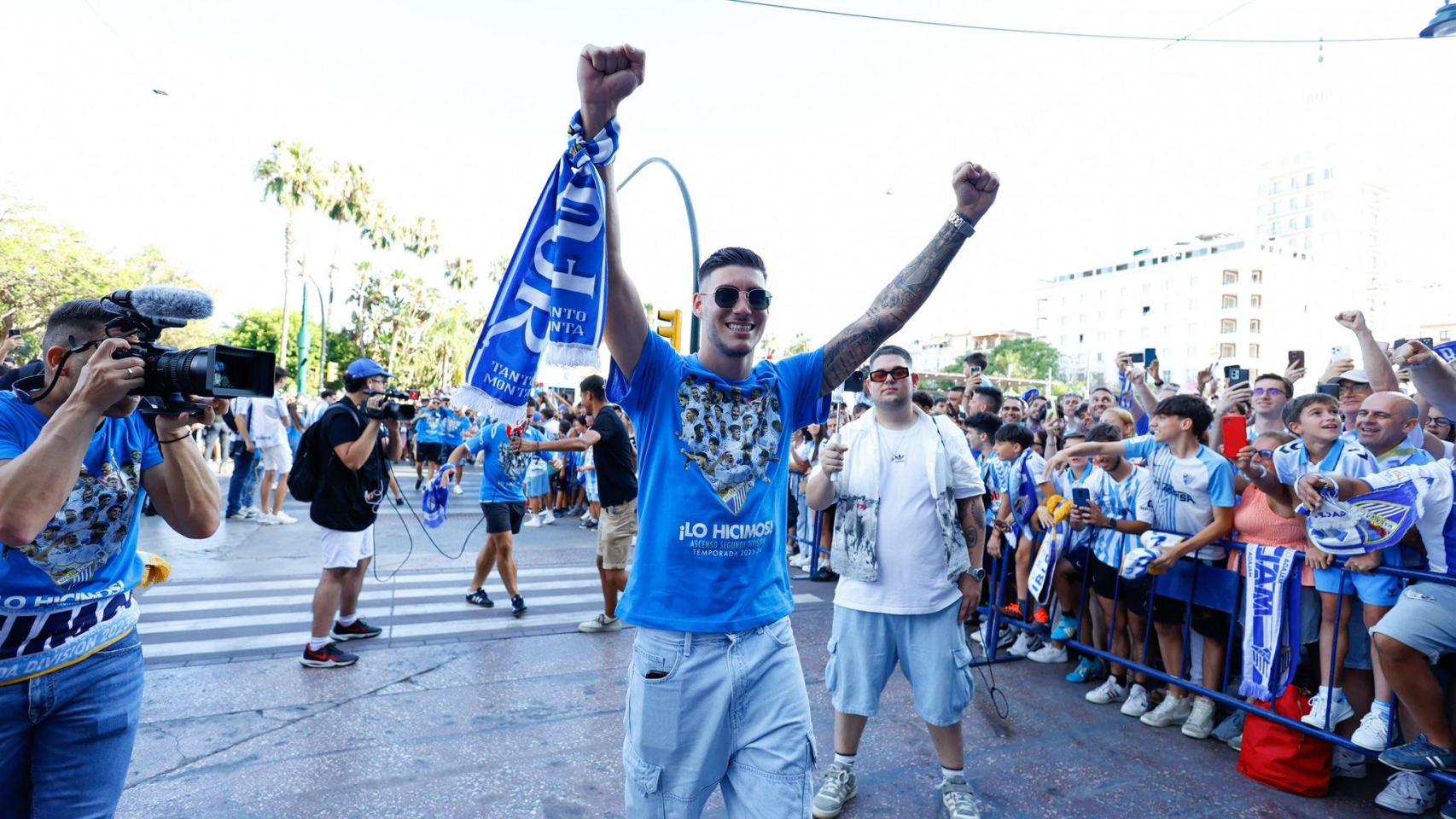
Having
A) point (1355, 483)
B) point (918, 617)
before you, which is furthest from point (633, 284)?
point (1355, 483)

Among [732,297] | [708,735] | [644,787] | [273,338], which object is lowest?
[644,787]

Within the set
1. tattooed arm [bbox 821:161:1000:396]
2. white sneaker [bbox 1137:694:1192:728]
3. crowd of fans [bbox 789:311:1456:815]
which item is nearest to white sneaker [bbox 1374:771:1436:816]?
crowd of fans [bbox 789:311:1456:815]

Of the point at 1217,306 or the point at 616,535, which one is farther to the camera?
the point at 1217,306

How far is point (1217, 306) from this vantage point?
80.6m

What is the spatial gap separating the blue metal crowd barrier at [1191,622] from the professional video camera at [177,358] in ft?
15.1

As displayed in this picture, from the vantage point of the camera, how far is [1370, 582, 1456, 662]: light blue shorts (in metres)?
3.43

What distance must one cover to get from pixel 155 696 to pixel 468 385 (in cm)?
408

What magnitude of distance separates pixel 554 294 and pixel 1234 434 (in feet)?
11.7

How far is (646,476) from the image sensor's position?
2346 millimetres

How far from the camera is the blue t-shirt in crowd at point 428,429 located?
1711 cm

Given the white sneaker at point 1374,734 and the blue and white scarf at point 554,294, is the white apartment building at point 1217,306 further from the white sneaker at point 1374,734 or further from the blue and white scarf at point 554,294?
the blue and white scarf at point 554,294

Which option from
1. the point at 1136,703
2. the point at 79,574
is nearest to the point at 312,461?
the point at 79,574

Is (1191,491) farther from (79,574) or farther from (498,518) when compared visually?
(79,574)

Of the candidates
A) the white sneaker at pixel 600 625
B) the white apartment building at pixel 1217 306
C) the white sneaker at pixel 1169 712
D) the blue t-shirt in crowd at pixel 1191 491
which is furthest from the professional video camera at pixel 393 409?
the white apartment building at pixel 1217 306
